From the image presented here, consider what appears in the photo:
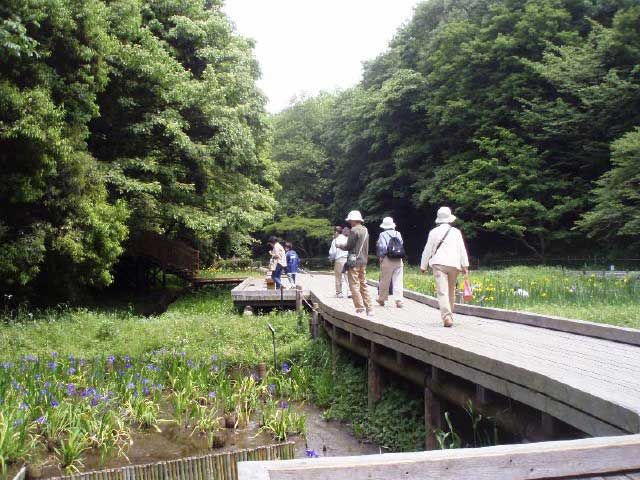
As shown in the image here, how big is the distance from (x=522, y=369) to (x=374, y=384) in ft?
12.4

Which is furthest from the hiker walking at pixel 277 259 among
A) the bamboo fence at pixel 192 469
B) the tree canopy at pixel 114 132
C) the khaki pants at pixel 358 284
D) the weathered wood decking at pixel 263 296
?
the bamboo fence at pixel 192 469

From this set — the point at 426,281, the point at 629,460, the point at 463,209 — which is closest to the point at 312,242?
the point at 463,209

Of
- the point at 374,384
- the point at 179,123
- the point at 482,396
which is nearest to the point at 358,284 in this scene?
the point at 374,384

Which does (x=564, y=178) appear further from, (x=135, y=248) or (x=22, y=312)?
(x=22, y=312)

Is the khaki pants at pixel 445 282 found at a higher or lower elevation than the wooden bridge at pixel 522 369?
higher

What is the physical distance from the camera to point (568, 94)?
88.5 feet

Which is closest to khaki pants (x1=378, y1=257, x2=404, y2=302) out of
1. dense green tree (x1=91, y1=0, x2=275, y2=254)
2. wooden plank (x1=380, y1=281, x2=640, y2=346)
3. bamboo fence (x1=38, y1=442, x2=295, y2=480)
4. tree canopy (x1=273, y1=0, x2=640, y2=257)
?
wooden plank (x1=380, y1=281, x2=640, y2=346)

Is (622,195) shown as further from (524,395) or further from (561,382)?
(561,382)

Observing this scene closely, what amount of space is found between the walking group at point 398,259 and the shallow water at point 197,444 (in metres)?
1.98

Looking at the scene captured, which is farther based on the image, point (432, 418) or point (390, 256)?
point (390, 256)

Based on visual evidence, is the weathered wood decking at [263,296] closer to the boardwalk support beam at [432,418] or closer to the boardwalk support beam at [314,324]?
the boardwalk support beam at [314,324]

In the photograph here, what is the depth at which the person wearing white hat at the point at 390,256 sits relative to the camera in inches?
361

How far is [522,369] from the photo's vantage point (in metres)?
3.93

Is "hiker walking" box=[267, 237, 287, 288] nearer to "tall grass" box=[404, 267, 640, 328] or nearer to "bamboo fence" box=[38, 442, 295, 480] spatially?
"tall grass" box=[404, 267, 640, 328]
